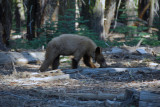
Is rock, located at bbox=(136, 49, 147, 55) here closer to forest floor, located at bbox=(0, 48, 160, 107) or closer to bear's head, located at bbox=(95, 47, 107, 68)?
bear's head, located at bbox=(95, 47, 107, 68)

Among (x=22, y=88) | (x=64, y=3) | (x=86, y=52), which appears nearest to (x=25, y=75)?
(x=22, y=88)

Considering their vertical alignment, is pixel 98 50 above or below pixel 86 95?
above

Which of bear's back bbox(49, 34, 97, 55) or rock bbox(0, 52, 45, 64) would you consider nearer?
bear's back bbox(49, 34, 97, 55)

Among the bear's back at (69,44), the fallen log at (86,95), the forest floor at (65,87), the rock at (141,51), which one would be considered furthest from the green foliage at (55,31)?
the fallen log at (86,95)

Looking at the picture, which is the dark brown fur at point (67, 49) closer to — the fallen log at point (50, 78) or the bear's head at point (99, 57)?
the bear's head at point (99, 57)

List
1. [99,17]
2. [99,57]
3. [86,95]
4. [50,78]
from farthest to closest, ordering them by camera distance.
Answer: [99,17]
[99,57]
[50,78]
[86,95]

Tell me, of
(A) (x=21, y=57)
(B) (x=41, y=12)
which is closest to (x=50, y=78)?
(A) (x=21, y=57)

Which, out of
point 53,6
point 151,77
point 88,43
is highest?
point 53,6

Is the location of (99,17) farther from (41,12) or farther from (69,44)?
(69,44)

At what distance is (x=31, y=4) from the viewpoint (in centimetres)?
1770

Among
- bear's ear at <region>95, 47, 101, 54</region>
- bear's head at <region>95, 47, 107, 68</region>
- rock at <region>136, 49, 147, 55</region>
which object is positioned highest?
bear's ear at <region>95, 47, 101, 54</region>

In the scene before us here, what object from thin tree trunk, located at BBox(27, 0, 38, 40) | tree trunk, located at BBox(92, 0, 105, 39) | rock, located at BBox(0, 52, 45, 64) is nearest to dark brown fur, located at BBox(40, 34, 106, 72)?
rock, located at BBox(0, 52, 45, 64)

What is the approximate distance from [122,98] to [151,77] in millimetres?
2807

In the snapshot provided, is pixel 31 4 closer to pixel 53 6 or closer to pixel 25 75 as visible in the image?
pixel 53 6
